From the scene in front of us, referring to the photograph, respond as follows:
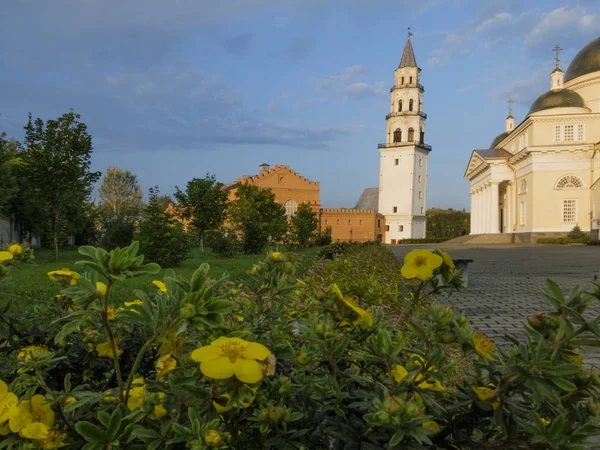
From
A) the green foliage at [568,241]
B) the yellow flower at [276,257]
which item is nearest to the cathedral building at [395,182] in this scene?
the green foliage at [568,241]

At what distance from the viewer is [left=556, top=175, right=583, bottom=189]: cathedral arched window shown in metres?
37.1

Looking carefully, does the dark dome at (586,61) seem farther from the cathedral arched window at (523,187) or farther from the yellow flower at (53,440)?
the yellow flower at (53,440)

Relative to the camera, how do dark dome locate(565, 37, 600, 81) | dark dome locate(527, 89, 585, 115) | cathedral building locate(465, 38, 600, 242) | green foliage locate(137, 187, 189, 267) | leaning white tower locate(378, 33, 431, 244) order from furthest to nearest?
1. leaning white tower locate(378, 33, 431, 244)
2. dark dome locate(565, 37, 600, 81)
3. dark dome locate(527, 89, 585, 115)
4. cathedral building locate(465, 38, 600, 242)
5. green foliage locate(137, 187, 189, 267)

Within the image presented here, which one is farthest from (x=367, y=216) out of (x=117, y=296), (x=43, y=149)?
(x=117, y=296)

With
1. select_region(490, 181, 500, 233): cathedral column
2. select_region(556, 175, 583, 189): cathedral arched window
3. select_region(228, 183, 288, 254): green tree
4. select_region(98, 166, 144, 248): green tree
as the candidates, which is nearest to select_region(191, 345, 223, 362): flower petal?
select_region(228, 183, 288, 254): green tree

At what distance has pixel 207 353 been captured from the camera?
0.65m

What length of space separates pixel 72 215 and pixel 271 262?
118ft

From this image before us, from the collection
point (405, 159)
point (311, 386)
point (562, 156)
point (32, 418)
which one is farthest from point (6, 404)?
point (405, 159)

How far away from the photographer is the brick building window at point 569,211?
36.9m

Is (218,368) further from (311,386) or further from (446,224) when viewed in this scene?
(446,224)

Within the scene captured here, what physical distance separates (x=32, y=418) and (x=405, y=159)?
60459 mm

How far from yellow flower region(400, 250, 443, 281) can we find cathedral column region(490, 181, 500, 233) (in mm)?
45993

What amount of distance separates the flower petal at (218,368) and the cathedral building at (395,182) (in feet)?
188

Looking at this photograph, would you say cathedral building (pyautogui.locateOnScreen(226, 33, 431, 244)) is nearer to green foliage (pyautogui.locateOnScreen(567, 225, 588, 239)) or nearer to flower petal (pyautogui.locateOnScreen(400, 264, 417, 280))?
green foliage (pyautogui.locateOnScreen(567, 225, 588, 239))
